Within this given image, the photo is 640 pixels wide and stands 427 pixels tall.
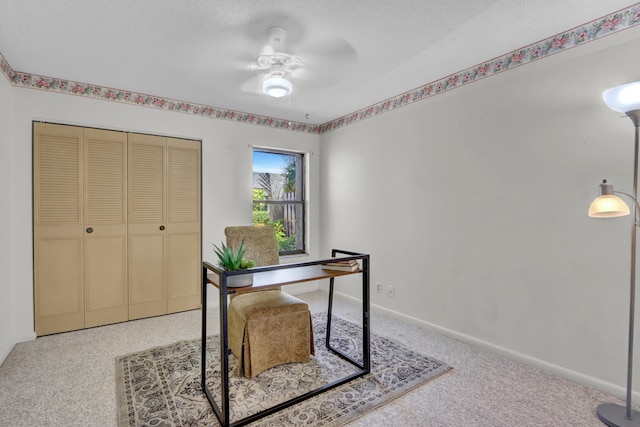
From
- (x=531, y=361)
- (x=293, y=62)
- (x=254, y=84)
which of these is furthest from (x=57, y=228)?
(x=531, y=361)

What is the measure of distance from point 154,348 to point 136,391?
2.13 feet

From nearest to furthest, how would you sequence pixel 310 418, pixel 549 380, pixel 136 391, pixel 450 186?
1. pixel 310 418
2. pixel 136 391
3. pixel 549 380
4. pixel 450 186

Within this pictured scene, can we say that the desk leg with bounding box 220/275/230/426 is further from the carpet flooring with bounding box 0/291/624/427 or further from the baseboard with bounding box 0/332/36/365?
the baseboard with bounding box 0/332/36/365

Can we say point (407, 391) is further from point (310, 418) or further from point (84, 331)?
point (84, 331)

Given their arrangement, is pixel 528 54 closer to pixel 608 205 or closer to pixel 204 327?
pixel 608 205

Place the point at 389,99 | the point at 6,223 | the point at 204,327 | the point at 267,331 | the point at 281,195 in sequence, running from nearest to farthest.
Answer: 1. the point at 204,327
2. the point at 267,331
3. the point at 6,223
4. the point at 389,99
5. the point at 281,195

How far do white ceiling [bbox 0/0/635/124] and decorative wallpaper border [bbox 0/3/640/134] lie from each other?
0.24ft

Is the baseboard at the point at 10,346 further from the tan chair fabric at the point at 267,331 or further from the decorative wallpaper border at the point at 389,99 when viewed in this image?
the decorative wallpaper border at the point at 389,99

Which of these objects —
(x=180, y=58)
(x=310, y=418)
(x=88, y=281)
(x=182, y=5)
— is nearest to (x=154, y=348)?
(x=88, y=281)

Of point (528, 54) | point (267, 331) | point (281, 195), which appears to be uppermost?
point (528, 54)

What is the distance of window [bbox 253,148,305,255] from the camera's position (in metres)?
4.23

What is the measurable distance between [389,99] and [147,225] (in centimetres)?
295

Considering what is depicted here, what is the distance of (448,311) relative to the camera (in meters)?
2.96

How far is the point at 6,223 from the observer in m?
2.65
